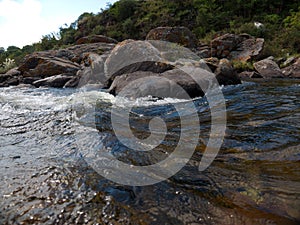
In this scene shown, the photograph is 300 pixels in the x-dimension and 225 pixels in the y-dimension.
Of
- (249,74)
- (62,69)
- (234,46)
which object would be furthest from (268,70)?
(62,69)

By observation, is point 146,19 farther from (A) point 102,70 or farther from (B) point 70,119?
(B) point 70,119

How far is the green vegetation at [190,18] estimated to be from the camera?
1728 cm

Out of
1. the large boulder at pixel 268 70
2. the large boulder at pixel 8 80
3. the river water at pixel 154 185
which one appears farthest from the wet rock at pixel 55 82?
the large boulder at pixel 268 70

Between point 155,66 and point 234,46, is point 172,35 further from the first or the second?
point 155,66

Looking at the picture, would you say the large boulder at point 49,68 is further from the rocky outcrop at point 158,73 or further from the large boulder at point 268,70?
the large boulder at point 268,70

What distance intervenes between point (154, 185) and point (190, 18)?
21042mm

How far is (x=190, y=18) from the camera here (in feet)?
67.3

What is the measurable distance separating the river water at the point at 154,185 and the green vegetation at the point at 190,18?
1479 centimetres

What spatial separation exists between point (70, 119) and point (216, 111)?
218 centimetres

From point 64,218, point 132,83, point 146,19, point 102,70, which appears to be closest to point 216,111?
point 132,83

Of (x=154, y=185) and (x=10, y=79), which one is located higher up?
(x=10, y=79)

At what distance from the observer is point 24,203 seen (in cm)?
139

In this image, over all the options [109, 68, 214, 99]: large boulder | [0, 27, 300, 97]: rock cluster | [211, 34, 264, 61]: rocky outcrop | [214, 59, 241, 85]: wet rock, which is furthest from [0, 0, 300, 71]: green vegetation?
[109, 68, 214, 99]: large boulder

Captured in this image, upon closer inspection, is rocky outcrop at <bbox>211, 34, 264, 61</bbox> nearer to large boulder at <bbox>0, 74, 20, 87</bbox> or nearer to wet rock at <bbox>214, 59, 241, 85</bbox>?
wet rock at <bbox>214, 59, 241, 85</bbox>
